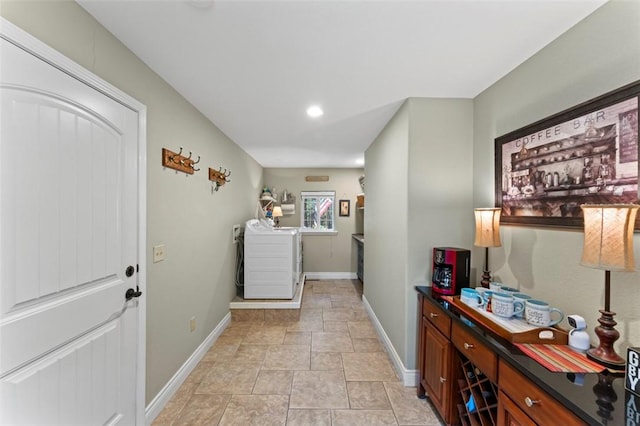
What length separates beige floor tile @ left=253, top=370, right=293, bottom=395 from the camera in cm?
207

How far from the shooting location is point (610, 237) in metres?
0.98

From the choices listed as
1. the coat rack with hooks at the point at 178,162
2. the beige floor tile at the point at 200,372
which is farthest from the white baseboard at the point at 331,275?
the coat rack with hooks at the point at 178,162

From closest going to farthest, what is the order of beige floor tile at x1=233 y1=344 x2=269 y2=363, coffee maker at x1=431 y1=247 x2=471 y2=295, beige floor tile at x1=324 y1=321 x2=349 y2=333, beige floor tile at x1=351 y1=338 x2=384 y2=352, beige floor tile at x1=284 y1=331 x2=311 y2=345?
1. coffee maker at x1=431 y1=247 x2=471 y2=295
2. beige floor tile at x1=233 y1=344 x2=269 y2=363
3. beige floor tile at x1=351 y1=338 x2=384 y2=352
4. beige floor tile at x1=284 y1=331 x2=311 y2=345
5. beige floor tile at x1=324 y1=321 x2=349 y2=333

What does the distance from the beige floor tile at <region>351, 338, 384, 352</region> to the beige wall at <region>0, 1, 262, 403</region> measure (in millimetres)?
1621

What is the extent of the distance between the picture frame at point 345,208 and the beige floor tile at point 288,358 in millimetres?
3236

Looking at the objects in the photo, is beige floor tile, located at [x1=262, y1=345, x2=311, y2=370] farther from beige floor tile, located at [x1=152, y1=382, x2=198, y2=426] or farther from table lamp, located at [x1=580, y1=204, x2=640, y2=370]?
table lamp, located at [x1=580, y1=204, x2=640, y2=370]

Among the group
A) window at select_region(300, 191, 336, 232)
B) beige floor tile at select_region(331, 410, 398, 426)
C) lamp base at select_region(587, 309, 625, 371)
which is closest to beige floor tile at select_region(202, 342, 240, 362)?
beige floor tile at select_region(331, 410, 398, 426)

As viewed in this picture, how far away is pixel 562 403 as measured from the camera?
34.1 inches

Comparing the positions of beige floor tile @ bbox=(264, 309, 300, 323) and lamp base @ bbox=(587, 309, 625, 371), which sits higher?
lamp base @ bbox=(587, 309, 625, 371)

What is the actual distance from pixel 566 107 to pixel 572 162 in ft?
1.01

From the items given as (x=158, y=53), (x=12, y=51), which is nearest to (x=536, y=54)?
(x=158, y=53)

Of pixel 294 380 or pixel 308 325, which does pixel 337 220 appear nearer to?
pixel 308 325

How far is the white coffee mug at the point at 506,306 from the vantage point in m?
1.40

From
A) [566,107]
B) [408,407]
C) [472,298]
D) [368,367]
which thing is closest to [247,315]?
[368,367]
